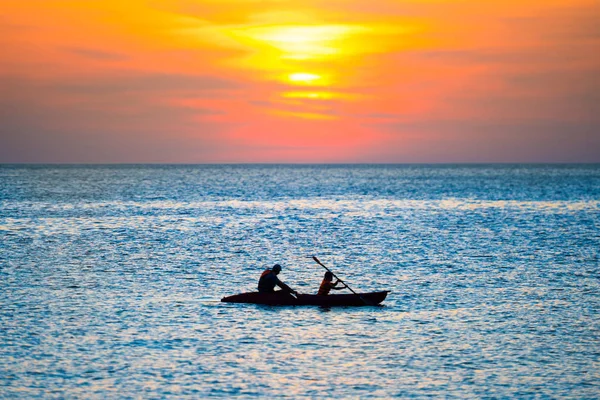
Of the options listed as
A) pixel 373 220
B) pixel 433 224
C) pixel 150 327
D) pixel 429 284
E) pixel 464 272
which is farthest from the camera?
pixel 373 220

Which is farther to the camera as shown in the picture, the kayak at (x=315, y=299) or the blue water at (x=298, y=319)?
the kayak at (x=315, y=299)

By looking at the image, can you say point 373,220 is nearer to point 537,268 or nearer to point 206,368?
point 537,268

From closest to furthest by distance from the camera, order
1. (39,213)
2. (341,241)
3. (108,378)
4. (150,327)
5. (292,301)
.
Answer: (108,378), (150,327), (292,301), (341,241), (39,213)

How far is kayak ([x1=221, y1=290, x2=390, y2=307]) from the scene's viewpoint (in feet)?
81.9

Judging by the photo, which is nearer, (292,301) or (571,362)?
(571,362)

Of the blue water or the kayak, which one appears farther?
the kayak

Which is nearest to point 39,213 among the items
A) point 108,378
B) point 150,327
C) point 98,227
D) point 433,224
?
point 98,227

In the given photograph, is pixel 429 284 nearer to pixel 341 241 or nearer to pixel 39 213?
pixel 341 241

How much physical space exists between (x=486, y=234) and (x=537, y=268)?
16.9 metres

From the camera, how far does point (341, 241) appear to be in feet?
157

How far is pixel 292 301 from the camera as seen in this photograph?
2517cm

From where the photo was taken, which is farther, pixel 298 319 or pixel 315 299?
pixel 315 299

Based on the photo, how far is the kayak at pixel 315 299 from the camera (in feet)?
81.9

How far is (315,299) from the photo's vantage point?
25109mm
